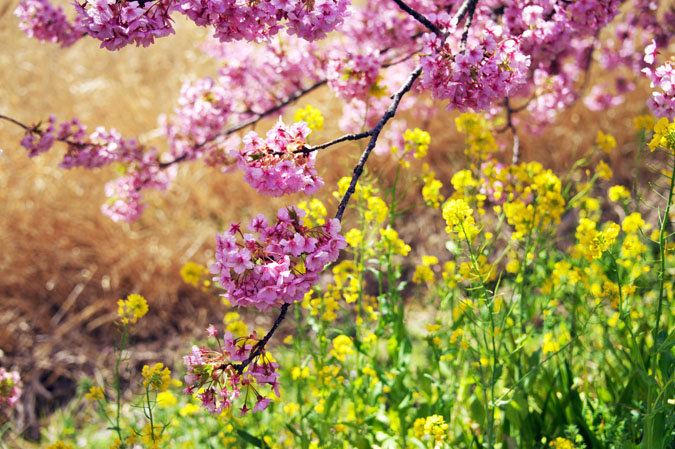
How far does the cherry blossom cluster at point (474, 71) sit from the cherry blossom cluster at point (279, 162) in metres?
0.42

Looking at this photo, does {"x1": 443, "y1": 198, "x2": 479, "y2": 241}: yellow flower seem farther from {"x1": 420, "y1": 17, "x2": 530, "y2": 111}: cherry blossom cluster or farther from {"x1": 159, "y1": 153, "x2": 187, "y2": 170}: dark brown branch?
{"x1": 159, "y1": 153, "x2": 187, "y2": 170}: dark brown branch

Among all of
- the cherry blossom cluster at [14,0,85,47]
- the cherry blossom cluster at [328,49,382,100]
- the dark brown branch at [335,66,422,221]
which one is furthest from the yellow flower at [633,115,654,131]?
the cherry blossom cluster at [14,0,85,47]

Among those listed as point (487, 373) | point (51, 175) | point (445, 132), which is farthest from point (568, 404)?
point (51, 175)

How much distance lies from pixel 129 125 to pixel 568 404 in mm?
4277

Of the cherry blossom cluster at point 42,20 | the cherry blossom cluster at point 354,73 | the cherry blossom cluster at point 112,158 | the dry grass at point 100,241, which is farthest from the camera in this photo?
the dry grass at point 100,241

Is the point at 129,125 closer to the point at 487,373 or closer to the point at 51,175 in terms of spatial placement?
the point at 51,175

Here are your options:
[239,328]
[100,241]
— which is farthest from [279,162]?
[100,241]

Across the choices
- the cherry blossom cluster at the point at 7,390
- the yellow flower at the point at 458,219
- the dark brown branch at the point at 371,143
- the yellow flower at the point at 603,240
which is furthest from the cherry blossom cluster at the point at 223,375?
the cherry blossom cluster at the point at 7,390

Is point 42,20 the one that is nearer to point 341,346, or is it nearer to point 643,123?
point 341,346

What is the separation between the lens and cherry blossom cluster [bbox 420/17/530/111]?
5.14 ft

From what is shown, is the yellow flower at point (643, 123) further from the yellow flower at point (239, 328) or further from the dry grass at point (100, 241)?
the dry grass at point (100, 241)

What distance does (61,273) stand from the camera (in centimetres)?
384

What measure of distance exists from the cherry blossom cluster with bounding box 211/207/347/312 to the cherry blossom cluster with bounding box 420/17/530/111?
0.59m

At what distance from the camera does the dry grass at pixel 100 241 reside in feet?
11.4
